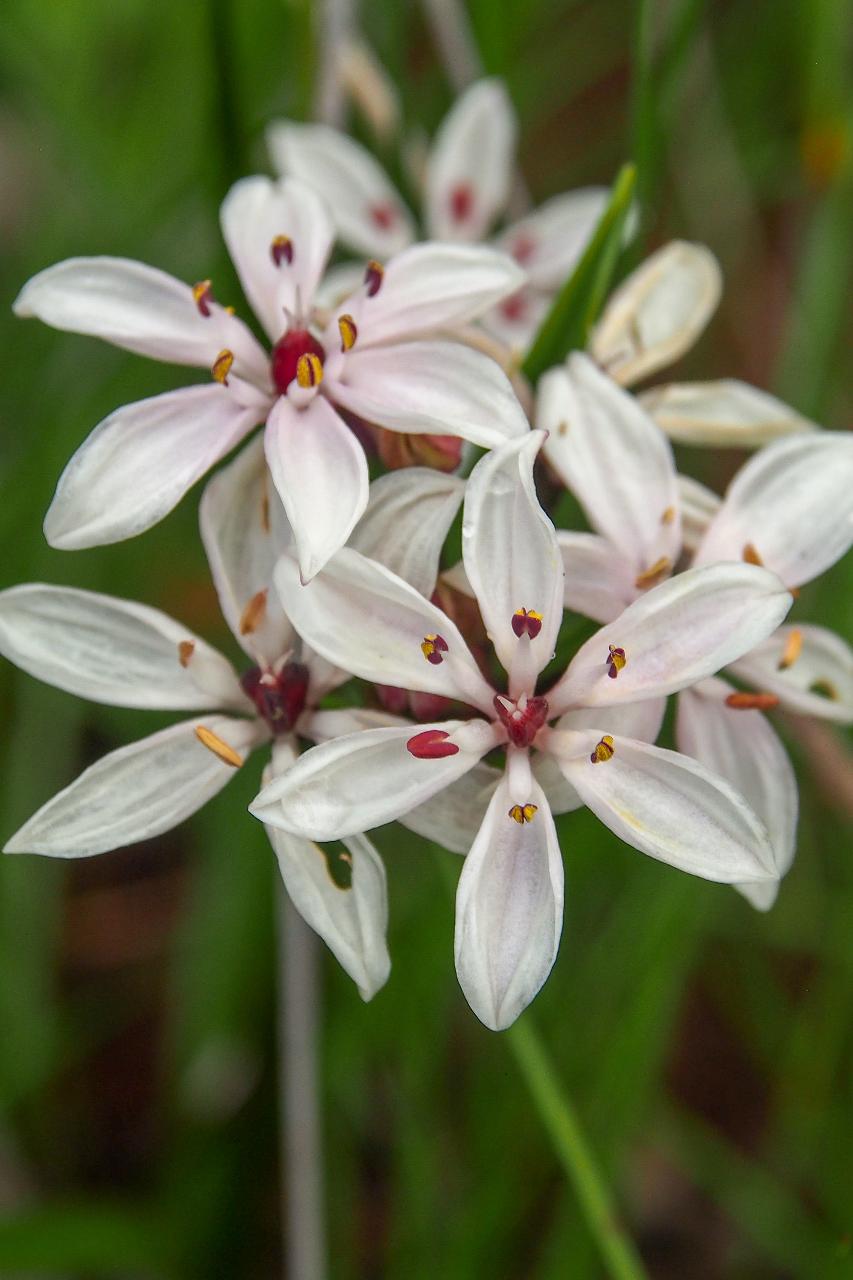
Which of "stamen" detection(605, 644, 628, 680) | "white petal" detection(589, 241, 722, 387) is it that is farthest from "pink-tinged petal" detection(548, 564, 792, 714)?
"white petal" detection(589, 241, 722, 387)

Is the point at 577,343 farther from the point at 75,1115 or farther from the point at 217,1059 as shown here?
the point at 75,1115

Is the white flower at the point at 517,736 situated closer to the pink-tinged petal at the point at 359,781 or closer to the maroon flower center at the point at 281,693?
the pink-tinged petal at the point at 359,781

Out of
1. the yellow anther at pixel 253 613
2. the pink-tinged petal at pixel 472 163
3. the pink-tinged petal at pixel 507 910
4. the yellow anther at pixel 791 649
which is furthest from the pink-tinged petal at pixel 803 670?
the pink-tinged petal at pixel 472 163

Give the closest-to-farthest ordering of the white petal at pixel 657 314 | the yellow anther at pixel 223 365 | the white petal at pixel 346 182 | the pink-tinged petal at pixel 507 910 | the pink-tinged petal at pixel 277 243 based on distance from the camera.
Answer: the pink-tinged petal at pixel 507 910, the yellow anther at pixel 223 365, the pink-tinged petal at pixel 277 243, the white petal at pixel 657 314, the white petal at pixel 346 182

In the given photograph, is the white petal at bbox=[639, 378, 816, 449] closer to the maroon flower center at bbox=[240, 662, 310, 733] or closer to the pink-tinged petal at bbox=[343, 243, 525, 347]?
the pink-tinged petal at bbox=[343, 243, 525, 347]

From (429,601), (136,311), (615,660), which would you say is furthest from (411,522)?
(136,311)

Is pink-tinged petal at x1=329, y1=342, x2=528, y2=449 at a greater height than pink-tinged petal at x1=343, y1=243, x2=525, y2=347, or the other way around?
pink-tinged petal at x1=343, y1=243, x2=525, y2=347
